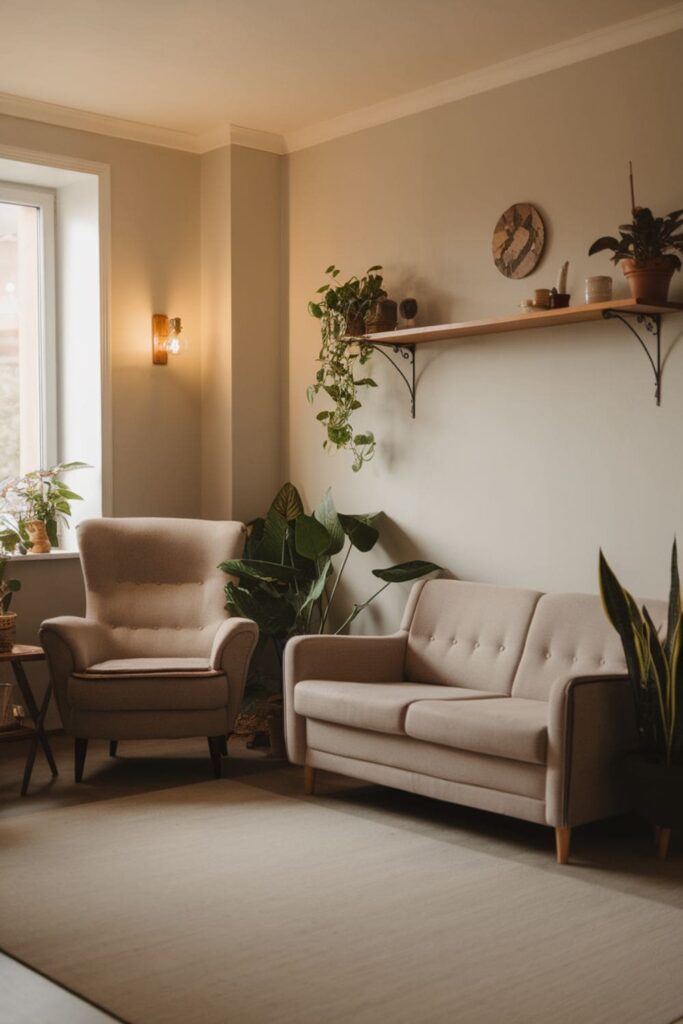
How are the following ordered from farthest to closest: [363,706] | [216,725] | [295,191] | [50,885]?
[295,191], [216,725], [363,706], [50,885]

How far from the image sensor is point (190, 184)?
5844mm

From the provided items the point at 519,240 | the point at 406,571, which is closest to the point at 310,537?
the point at 406,571

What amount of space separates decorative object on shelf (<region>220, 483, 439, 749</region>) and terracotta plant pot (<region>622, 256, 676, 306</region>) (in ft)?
4.91

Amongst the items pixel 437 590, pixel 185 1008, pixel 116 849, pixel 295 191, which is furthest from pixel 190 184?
pixel 185 1008

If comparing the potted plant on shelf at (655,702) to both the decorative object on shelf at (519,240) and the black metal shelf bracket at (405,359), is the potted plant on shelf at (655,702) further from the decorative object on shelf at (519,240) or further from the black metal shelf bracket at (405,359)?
the black metal shelf bracket at (405,359)

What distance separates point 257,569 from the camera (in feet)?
16.6

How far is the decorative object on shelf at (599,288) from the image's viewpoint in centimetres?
418

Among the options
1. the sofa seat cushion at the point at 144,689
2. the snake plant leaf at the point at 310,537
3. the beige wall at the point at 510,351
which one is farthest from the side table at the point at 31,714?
the beige wall at the point at 510,351

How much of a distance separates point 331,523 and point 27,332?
1862 mm

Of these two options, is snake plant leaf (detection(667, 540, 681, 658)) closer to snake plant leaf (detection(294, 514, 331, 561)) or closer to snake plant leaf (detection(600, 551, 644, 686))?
snake plant leaf (detection(600, 551, 644, 686))

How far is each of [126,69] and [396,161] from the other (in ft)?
4.01

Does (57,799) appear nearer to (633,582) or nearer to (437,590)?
(437,590)

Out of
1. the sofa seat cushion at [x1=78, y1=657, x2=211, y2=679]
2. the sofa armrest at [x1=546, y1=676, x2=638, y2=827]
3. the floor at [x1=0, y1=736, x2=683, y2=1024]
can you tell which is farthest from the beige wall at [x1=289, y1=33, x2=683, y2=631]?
the sofa seat cushion at [x1=78, y1=657, x2=211, y2=679]

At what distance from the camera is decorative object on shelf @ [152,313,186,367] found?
574cm
